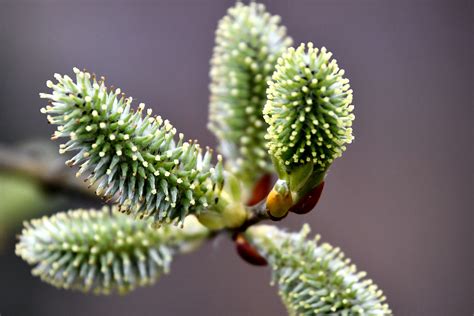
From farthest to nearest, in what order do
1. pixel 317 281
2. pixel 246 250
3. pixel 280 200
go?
pixel 246 250 → pixel 317 281 → pixel 280 200

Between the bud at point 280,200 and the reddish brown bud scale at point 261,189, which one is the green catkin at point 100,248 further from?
the bud at point 280,200

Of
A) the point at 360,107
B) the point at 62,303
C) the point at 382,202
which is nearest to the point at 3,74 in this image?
the point at 62,303

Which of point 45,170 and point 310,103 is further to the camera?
point 45,170

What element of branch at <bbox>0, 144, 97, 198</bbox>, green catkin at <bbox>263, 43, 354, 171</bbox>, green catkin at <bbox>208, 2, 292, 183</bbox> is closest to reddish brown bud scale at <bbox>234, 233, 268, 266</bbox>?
green catkin at <bbox>208, 2, 292, 183</bbox>

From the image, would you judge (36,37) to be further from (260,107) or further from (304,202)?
(304,202)

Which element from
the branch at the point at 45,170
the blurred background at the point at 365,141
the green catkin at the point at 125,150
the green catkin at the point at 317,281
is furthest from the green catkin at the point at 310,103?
the blurred background at the point at 365,141

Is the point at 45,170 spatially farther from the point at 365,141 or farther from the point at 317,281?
the point at 365,141

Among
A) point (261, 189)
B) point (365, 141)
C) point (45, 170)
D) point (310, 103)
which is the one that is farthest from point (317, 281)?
point (365, 141)
